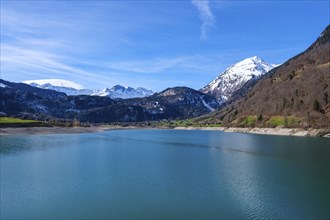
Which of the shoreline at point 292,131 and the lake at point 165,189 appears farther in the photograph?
the shoreline at point 292,131

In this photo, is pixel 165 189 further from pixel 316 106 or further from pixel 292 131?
pixel 316 106

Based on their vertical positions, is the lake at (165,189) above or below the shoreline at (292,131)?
below

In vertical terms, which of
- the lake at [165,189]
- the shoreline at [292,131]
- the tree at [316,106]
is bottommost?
the lake at [165,189]

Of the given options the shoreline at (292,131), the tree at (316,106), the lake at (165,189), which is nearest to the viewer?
the lake at (165,189)

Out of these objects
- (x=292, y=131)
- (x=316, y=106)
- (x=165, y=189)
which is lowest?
(x=165, y=189)

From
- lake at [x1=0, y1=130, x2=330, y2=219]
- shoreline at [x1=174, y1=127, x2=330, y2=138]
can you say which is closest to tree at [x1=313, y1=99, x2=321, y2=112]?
shoreline at [x1=174, y1=127, x2=330, y2=138]

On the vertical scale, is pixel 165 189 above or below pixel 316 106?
below

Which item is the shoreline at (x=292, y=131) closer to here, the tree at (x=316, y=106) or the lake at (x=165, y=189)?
the tree at (x=316, y=106)

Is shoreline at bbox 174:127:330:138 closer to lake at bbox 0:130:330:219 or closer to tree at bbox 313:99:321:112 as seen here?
tree at bbox 313:99:321:112

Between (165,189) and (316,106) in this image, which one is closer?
(165,189)

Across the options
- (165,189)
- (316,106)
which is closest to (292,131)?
(316,106)

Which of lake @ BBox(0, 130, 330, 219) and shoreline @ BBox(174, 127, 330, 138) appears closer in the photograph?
lake @ BBox(0, 130, 330, 219)

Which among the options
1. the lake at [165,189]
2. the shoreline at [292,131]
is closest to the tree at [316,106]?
the shoreline at [292,131]

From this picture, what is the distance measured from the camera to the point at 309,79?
190m
